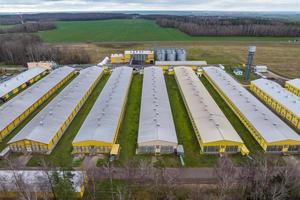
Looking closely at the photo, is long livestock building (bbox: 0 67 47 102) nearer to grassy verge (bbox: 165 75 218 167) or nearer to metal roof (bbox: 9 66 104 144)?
metal roof (bbox: 9 66 104 144)

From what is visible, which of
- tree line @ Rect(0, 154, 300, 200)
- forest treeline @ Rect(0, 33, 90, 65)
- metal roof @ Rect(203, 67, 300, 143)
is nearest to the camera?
tree line @ Rect(0, 154, 300, 200)

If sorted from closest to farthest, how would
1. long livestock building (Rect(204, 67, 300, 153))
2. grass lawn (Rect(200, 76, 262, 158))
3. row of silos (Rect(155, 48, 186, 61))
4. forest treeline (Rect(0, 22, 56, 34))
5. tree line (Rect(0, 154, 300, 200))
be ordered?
1. tree line (Rect(0, 154, 300, 200))
2. long livestock building (Rect(204, 67, 300, 153))
3. grass lawn (Rect(200, 76, 262, 158))
4. row of silos (Rect(155, 48, 186, 61))
5. forest treeline (Rect(0, 22, 56, 34))

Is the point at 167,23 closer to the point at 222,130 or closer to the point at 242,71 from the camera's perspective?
the point at 242,71

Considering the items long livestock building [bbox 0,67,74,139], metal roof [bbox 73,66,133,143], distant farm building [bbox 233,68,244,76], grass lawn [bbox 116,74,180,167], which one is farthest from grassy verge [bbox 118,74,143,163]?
distant farm building [bbox 233,68,244,76]

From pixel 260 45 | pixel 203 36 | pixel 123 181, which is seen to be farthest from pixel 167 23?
pixel 123 181

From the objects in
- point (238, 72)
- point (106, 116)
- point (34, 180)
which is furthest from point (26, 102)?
point (238, 72)

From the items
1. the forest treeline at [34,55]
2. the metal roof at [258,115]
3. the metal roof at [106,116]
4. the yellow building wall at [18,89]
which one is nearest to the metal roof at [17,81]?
the yellow building wall at [18,89]
